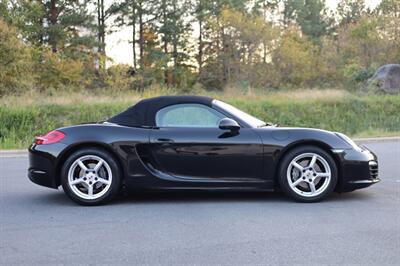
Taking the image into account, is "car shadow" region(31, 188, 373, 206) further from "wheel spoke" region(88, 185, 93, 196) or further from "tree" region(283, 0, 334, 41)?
"tree" region(283, 0, 334, 41)

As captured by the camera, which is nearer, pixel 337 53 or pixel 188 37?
pixel 337 53

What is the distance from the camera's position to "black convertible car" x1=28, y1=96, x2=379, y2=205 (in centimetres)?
605

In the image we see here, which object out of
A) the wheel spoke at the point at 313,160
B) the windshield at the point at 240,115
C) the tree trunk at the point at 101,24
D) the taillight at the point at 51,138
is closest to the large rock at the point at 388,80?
the windshield at the point at 240,115

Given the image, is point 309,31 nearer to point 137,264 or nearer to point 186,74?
point 186,74

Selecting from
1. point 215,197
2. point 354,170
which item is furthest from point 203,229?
point 354,170

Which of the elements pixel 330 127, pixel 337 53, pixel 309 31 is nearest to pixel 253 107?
pixel 330 127

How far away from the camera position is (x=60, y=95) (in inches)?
859

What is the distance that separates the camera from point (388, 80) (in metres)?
27.9

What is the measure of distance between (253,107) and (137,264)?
59.3 ft

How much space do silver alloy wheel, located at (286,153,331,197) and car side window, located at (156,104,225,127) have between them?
1027 millimetres

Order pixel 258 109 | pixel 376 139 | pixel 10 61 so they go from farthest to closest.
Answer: pixel 10 61, pixel 258 109, pixel 376 139

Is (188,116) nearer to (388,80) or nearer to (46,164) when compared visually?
→ (46,164)

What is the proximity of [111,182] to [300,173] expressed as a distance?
7.16 feet

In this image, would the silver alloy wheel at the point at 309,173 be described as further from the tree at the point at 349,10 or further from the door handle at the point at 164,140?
the tree at the point at 349,10
